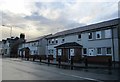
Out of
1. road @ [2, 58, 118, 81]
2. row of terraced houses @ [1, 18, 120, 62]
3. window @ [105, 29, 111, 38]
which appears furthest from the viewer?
window @ [105, 29, 111, 38]

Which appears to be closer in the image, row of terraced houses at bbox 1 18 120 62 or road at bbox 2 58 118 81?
road at bbox 2 58 118 81

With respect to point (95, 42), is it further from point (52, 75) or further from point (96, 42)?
point (52, 75)

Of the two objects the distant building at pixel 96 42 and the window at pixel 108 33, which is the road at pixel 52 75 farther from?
the window at pixel 108 33

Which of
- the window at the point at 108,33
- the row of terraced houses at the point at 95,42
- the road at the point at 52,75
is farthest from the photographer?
the window at the point at 108,33

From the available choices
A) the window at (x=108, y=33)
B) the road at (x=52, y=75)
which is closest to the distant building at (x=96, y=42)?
the window at (x=108, y=33)

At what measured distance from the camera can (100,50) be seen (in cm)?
3481

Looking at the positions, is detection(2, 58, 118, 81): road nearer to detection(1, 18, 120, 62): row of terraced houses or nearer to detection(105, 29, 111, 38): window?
detection(1, 18, 120, 62): row of terraced houses

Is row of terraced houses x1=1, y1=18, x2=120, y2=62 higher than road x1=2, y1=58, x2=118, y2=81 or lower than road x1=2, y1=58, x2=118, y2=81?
higher

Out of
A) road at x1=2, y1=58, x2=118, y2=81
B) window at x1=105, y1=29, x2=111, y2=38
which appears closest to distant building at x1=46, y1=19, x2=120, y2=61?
window at x1=105, y1=29, x2=111, y2=38

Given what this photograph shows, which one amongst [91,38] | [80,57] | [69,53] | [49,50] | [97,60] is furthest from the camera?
[49,50]

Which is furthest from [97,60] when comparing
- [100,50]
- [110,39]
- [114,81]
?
[114,81]

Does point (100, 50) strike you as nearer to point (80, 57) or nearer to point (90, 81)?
point (80, 57)

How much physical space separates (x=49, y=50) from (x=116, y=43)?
27.1 m

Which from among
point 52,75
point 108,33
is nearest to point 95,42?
point 108,33
